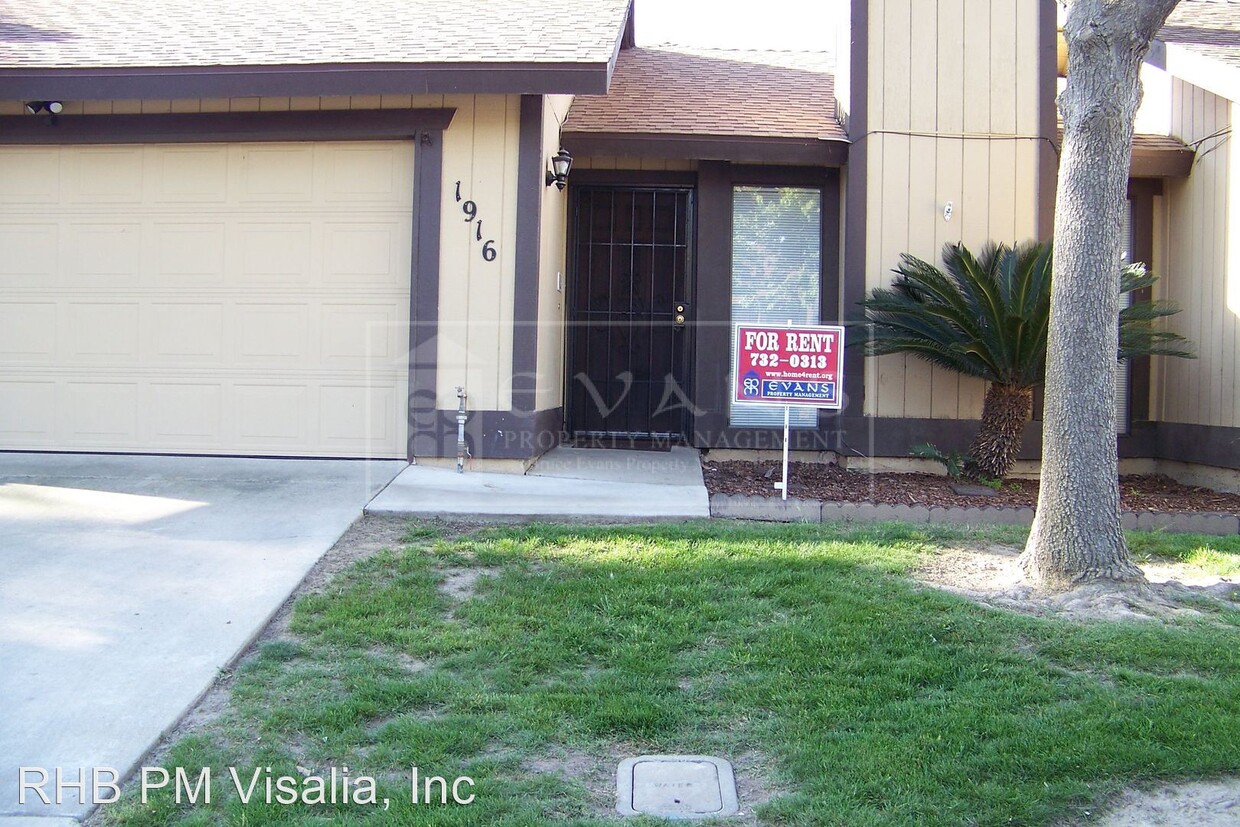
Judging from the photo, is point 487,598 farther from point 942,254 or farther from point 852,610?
point 942,254

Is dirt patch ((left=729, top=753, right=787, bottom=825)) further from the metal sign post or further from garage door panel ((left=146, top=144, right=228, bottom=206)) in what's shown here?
garage door panel ((left=146, top=144, right=228, bottom=206))

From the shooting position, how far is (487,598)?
5.24 m

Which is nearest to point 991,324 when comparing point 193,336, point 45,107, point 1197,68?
point 1197,68

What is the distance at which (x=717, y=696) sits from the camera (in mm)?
4184

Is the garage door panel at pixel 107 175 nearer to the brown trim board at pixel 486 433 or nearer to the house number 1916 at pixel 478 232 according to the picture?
the house number 1916 at pixel 478 232

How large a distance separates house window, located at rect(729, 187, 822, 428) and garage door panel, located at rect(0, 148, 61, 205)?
636 cm

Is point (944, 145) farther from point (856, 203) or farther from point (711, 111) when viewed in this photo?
point (711, 111)

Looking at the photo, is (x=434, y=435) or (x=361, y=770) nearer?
(x=361, y=770)

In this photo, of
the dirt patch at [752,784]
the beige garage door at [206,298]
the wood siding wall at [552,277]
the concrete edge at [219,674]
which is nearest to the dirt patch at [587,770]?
the dirt patch at [752,784]

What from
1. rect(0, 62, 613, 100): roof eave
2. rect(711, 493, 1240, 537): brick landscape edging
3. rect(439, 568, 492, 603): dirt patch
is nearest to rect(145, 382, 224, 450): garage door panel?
rect(0, 62, 613, 100): roof eave

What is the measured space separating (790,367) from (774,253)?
265 centimetres

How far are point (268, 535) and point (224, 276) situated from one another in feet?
10.6

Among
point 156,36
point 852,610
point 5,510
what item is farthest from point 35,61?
point 852,610

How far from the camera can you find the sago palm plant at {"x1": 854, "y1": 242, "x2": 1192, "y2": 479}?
8.09 metres
